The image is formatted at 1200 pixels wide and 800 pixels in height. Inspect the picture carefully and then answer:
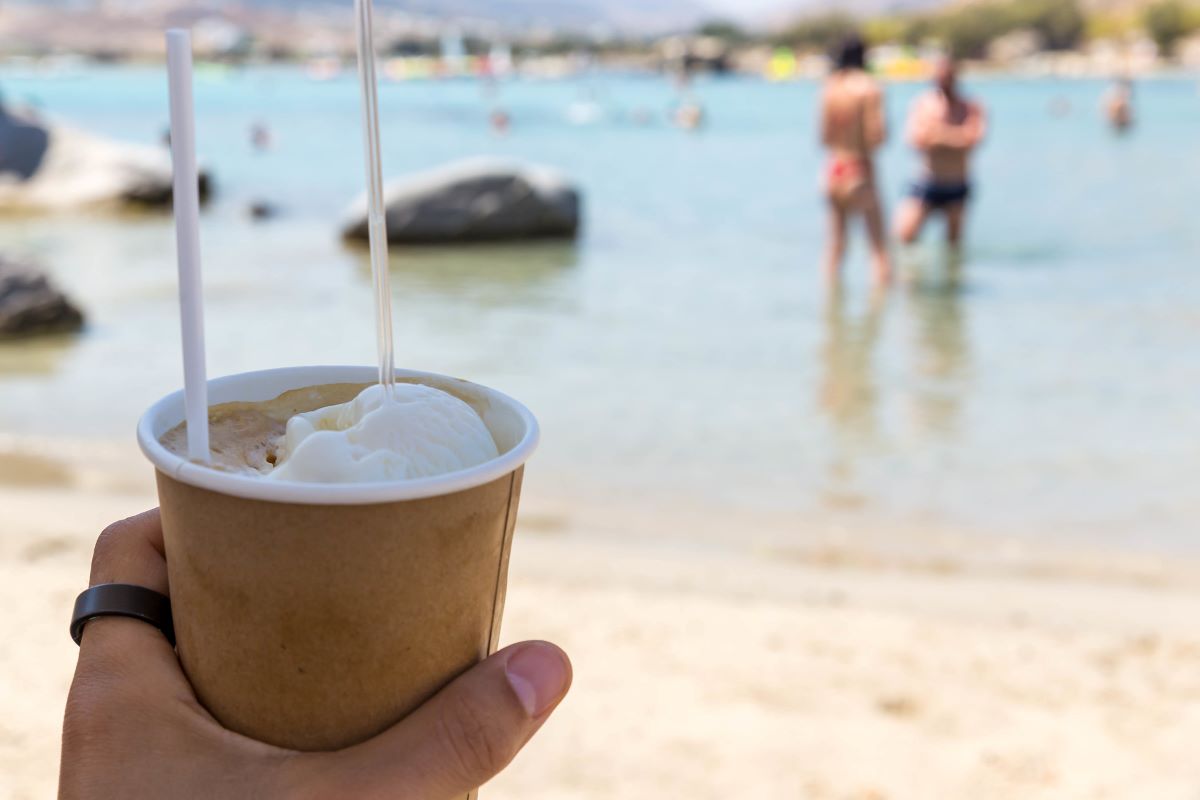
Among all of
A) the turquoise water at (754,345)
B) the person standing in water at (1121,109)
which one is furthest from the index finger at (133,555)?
the person standing in water at (1121,109)

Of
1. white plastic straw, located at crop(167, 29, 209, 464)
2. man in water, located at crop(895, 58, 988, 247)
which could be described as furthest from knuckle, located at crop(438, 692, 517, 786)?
man in water, located at crop(895, 58, 988, 247)

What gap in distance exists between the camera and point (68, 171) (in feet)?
46.0

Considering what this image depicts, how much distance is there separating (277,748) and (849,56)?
7.93 meters

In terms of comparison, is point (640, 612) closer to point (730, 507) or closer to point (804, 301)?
point (730, 507)

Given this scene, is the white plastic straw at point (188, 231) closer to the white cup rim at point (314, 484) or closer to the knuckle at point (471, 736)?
the white cup rim at point (314, 484)

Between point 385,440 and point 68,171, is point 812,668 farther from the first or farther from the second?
point 68,171

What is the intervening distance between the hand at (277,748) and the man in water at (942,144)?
8244mm

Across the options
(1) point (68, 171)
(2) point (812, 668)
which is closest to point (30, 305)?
(2) point (812, 668)

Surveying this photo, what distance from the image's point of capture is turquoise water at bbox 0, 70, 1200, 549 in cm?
504

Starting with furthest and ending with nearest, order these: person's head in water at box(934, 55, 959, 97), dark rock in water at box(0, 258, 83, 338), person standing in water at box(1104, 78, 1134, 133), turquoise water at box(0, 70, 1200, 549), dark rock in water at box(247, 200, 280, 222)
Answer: person standing in water at box(1104, 78, 1134, 133), dark rock in water at box(247, 200, 280, 222), person's head in water at box(934, 55, 959, 97), dark rock in water at box(0, 258, 83, 338), turquoise water at box(0, 70, 1200, 549)

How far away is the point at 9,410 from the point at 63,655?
3169mm

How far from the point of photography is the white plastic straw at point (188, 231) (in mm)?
952

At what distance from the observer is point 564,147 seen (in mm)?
23672

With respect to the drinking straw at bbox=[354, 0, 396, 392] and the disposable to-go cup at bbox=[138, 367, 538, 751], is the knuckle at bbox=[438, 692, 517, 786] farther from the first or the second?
the drinking straw at bbox=[354, 0, 396, 392]
